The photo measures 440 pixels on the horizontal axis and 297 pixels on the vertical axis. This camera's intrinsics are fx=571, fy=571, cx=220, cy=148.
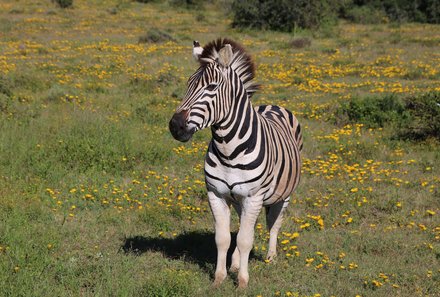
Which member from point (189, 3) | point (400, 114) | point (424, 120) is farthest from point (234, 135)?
point (189, 3)

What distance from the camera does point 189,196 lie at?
8641mm

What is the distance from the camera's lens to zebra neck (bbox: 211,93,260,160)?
17.3 feet

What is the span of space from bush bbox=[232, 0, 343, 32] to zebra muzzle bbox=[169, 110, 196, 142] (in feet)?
83.8

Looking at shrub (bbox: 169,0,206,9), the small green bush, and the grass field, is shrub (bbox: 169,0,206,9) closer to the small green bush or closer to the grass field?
the grass field

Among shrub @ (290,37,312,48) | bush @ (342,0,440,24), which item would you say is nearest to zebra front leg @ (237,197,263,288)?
shrub @ (290,37,312,48)

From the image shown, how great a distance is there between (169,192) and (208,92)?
153 inches

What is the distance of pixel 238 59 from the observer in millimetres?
5594

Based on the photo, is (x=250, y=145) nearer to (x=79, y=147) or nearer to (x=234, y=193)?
(x=234, y=193)

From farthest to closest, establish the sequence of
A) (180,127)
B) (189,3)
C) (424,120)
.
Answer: (189,3), (424,120), (180,127)

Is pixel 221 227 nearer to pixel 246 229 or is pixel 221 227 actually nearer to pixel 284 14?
pixel 246 229

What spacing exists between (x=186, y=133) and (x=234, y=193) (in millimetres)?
819

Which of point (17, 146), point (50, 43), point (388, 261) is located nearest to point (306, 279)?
point (388, 261)

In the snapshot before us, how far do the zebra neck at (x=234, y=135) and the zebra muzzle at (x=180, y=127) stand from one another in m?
0.47

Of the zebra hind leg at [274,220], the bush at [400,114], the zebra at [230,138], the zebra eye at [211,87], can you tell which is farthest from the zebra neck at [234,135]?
the bush at [400,114]
